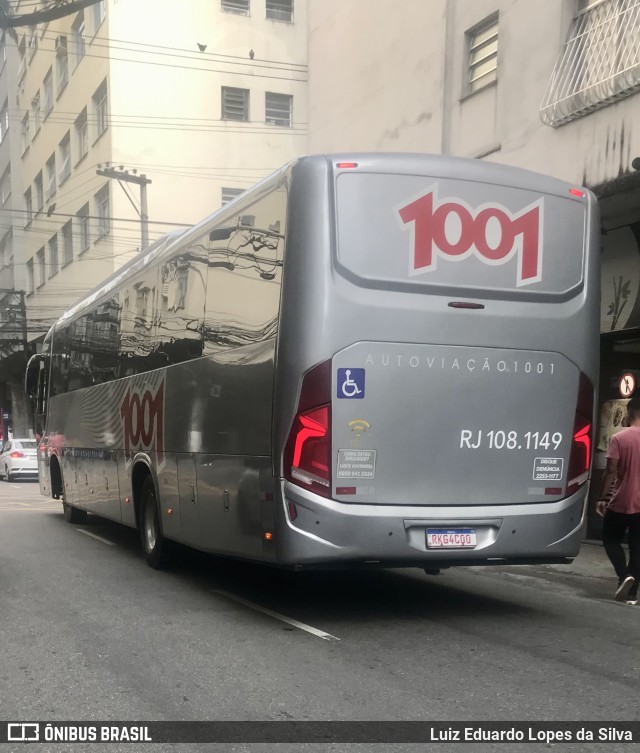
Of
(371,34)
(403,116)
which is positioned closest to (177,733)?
(403,116)

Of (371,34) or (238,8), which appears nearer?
(371,34)

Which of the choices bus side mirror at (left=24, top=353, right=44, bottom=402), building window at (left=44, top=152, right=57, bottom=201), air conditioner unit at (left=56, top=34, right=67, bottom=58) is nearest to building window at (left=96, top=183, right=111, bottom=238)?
building window at (left=44, top=152, right=57, bottom=201)

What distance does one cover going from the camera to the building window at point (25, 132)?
1896 inches

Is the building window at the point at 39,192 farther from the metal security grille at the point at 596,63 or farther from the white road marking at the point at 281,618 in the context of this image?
the white road marking at the point at 281,618

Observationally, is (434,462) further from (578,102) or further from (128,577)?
(578,102)

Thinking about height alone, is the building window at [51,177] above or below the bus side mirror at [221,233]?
above

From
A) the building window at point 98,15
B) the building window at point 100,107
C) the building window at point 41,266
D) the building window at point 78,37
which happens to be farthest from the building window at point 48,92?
the building window at point 98,15

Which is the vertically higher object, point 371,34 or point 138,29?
point 138,29

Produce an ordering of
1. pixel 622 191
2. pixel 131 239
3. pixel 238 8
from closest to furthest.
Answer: pixel 622 191 → pixel 131 239 → pixel 238 8

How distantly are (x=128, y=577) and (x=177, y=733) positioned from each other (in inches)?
212

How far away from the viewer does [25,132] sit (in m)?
48.9

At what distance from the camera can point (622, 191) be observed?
11.6 m

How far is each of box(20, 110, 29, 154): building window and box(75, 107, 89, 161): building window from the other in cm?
1161

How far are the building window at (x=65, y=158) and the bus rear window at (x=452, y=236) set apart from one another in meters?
34.1
